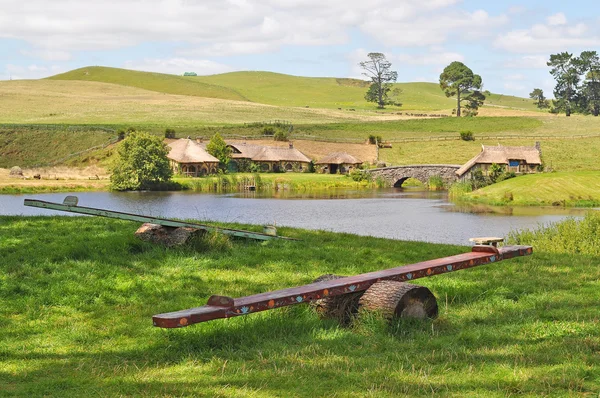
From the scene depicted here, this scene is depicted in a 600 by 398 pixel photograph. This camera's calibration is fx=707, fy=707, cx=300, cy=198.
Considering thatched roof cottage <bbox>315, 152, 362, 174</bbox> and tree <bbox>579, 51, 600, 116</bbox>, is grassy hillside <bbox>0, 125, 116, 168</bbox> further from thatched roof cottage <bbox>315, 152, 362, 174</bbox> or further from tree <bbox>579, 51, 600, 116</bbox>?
Result: tree <bbox>579, 51, 600, 116</bbox>

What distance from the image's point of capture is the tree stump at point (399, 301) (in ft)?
26.5

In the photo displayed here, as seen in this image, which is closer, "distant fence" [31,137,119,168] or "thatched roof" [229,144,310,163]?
"distant fence" [31,137,119,168]

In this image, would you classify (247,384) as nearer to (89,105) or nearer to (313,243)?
(313,243)

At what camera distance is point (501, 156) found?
7588cm

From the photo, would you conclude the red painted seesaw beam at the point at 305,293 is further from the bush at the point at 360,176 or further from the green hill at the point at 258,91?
the green hill at the point at 258,91

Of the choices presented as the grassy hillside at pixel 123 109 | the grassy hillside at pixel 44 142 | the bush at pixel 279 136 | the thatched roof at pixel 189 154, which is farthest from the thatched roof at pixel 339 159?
the grassy hillside at pixel 123 109

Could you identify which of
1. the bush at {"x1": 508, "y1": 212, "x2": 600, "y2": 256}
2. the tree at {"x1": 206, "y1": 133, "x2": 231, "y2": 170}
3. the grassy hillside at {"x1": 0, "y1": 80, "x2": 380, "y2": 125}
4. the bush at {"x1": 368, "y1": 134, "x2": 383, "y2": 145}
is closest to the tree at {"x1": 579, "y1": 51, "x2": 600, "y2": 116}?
the grassy hillside at {"x1": 0, "y1": 80, "x2": 380, "y2": 125}

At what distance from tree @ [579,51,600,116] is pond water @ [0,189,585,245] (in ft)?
326

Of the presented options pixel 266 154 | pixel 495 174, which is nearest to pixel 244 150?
pixel 266 154

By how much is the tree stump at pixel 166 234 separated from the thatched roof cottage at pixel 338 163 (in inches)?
2874

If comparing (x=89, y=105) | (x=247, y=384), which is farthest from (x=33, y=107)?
(x=247, y=384)

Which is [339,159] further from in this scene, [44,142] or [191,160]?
[44,142]

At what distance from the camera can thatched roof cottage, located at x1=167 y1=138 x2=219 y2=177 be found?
253 ft

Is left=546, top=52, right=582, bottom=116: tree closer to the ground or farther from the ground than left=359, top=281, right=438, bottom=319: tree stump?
farther from the ground
